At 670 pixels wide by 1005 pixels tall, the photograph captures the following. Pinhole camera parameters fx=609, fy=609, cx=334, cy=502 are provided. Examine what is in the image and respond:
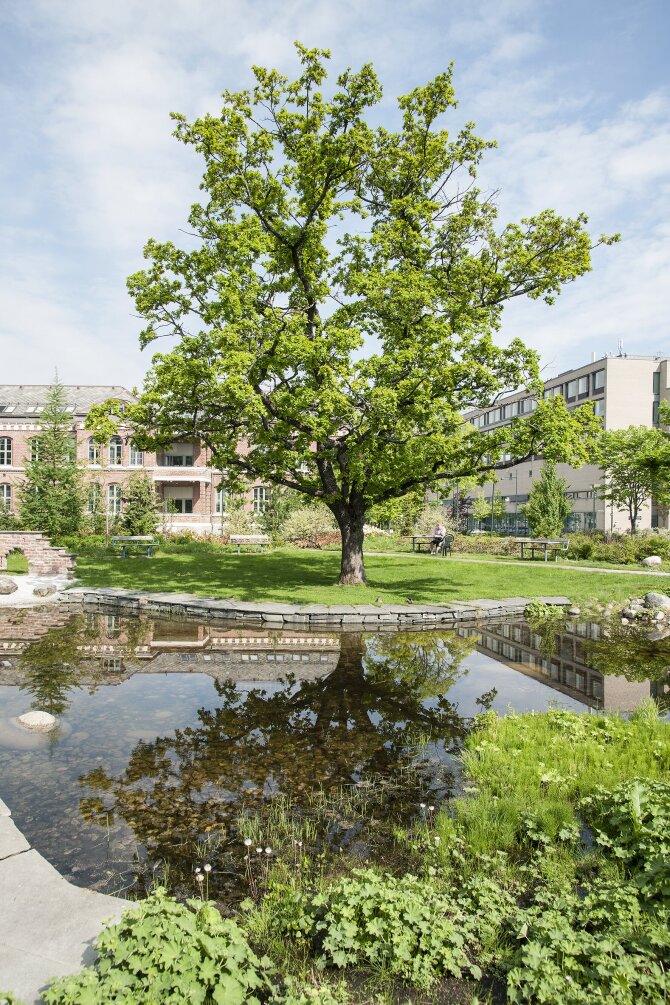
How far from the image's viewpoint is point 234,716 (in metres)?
7.63

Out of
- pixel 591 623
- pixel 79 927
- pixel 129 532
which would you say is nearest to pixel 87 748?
pixel 79 927

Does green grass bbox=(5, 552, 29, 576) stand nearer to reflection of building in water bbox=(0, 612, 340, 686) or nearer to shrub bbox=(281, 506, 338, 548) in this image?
reflection of building in water bbox=(0, 612, 340, 686)

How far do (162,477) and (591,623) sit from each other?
119 feet

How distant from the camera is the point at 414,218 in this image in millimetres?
17469

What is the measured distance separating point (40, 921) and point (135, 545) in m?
27.0

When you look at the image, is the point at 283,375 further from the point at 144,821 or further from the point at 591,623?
the point at 144,821

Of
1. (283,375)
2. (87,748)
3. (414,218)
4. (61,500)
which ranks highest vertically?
(414,218)

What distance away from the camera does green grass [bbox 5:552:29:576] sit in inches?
881

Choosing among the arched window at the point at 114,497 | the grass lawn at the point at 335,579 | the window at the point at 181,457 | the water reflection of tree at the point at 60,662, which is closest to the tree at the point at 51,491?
the grass lawn at the point at 335,579

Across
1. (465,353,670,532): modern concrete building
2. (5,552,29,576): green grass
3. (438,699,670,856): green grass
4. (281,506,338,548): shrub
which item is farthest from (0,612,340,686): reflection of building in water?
(465,353,670,532): modern concrete building

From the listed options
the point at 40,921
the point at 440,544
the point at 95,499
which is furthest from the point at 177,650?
the point at 95,499

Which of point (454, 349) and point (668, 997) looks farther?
point (454, 349)

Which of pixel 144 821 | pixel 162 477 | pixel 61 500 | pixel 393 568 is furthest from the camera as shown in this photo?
pixel 162 477

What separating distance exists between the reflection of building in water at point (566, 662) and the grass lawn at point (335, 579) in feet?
8.92
